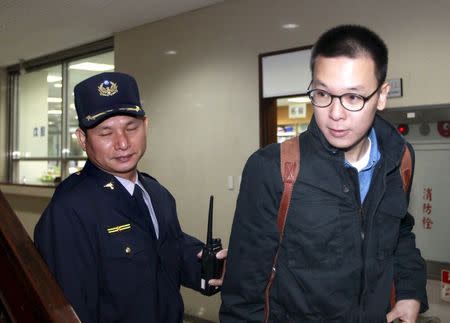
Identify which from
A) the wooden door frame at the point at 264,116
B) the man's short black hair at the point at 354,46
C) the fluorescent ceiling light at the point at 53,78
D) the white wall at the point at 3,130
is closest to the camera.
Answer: the man's short black hair at the point at 354,46

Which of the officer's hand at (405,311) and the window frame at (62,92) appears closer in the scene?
the officer's hand at (405,311)

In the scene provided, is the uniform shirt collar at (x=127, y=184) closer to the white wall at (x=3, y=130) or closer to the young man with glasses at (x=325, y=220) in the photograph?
the young man with glasses at (x=325, y=220)

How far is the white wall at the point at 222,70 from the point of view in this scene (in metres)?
2.95

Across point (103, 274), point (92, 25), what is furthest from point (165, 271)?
point (92, 25)

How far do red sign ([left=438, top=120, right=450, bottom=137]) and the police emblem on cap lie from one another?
2.26 meters

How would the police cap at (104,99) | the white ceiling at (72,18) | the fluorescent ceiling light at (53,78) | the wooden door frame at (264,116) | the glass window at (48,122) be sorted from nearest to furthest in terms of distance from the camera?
1. the police cap at (104,99)
2. the wooden door frame at (264,116)
3. the white ceiling at (72,18)
4. the glass window at (48,122)
5. the fluorescent ceiling light at (53,78)

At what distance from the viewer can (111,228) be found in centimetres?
140

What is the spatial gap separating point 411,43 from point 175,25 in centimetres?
238

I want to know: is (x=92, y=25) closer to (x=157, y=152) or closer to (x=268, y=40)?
(x=157, y=152)

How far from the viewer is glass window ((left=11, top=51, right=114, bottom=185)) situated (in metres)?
6.27

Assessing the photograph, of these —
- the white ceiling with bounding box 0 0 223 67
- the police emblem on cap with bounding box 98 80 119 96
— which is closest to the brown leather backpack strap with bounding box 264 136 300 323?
the police emblem on cap with bounding box 98 80 119 96

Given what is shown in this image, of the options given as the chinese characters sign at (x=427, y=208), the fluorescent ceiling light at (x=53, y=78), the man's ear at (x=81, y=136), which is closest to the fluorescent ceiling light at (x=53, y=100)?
the fluorescent ceiling light at (x=53, y=78)

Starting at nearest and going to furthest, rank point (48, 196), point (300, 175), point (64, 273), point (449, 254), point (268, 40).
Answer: point (300, 175)
point (64, 273)
point (449, 254)
point (268, 40)
point (48, 196)

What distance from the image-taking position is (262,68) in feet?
12.4
